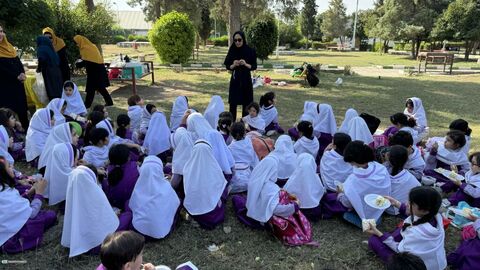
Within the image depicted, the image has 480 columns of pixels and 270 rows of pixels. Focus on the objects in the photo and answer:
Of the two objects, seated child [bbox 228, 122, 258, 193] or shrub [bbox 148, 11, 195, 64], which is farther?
shrub [bbox 148, 11, 195, 64]

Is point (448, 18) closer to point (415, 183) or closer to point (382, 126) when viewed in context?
point (382, 126)

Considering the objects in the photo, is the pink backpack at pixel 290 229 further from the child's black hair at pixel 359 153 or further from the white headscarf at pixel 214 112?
the white headscarf at pixel 214 112

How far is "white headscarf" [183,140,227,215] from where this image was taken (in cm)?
353

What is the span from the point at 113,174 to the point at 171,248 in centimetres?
89

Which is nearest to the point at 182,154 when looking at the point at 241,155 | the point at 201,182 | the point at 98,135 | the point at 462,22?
the point at 201,182

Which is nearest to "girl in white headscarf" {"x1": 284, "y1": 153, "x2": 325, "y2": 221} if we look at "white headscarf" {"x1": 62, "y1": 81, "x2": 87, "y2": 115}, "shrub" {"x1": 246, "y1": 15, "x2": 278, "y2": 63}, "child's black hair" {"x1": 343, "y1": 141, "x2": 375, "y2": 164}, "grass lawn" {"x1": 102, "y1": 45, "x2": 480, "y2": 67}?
"child's black hair" {"x1": 343, "y1": 141, "x2": 375, "y2": 164}

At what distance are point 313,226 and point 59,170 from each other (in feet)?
8.43

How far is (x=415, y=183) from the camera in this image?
379 cm

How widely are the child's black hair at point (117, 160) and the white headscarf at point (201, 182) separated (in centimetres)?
60

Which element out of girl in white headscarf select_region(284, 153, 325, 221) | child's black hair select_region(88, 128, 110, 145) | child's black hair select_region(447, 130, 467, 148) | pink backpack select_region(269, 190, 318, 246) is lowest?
pink backpack select_region(269, 190, 318, 246)

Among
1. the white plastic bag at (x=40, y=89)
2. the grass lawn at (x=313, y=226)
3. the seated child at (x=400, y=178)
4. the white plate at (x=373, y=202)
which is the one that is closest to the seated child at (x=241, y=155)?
the grass lawn at (x=313, y=226)

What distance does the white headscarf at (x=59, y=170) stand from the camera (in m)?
3.69

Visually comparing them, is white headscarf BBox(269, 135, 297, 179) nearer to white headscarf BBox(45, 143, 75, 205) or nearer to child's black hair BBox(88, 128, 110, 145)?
child's black hair BBox(88, 128, 110, 145)

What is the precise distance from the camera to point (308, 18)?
165ft
